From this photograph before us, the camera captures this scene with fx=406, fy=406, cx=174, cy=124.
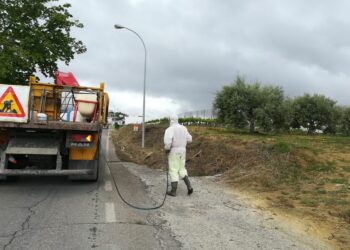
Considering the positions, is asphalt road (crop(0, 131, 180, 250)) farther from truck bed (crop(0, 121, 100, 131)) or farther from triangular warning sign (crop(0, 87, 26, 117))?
triangular warning sign (crop(0, 87, 26, 117))

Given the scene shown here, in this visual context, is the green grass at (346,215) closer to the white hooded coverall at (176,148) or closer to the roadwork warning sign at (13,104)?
the white hooded coverall at (176,148)

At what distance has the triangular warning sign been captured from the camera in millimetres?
8331

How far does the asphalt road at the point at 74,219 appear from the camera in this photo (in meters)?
5.13

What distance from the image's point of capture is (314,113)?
40594mm

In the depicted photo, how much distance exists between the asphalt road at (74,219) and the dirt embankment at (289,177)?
8.57 ft

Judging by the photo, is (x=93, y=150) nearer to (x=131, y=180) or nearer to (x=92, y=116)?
(x=92, y=116)

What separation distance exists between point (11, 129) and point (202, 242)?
17.3ft

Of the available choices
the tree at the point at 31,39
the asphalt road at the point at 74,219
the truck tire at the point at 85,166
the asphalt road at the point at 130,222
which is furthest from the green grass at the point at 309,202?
the tree at the point at 31,39

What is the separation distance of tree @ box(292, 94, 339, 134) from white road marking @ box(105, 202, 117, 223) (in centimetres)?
3519

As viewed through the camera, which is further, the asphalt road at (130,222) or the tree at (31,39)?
the tree at (31,39)

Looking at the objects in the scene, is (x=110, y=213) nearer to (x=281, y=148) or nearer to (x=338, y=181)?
(x=338, y=181)

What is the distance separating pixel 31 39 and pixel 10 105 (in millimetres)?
12290

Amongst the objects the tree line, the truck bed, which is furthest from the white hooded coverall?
the tree line

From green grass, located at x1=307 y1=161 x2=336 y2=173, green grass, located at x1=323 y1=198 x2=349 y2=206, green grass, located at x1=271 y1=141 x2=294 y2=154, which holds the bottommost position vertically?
green grass, located at x1=323 y1=198 x2=349 y2=206
